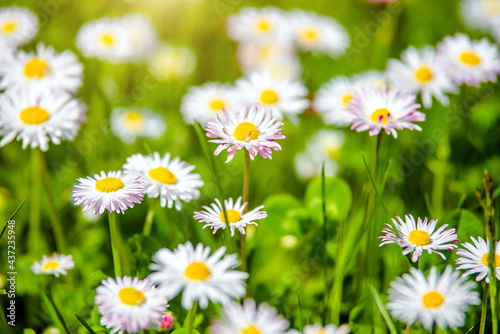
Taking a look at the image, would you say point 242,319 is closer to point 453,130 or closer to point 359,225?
point 359,225

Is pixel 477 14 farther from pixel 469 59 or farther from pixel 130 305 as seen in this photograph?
pixel 130 305

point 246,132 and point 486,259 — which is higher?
point 246,132

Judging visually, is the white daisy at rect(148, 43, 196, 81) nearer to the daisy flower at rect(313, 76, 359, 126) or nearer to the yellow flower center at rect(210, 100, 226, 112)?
the yellow flower center at rect(210, 100, 226, 112)

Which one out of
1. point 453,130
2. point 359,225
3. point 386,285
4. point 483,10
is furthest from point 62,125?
point 483,10

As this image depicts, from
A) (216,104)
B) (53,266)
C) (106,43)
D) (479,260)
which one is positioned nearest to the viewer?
(479,260)

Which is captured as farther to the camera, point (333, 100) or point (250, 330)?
point (333, 100)

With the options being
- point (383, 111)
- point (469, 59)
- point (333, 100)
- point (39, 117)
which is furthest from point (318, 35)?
point (39, 117)
